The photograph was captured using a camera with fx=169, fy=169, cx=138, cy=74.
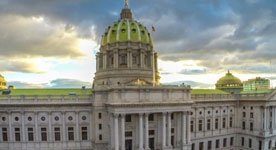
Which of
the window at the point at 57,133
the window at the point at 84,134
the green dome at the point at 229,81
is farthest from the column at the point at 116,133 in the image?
the green dome at the point at 229,81

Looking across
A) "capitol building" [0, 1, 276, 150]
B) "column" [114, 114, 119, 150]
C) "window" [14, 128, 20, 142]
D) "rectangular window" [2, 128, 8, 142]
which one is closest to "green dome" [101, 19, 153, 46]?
"capitol building" [0, 1, 276, 150]

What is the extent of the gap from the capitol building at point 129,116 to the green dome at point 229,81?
17.1 meters

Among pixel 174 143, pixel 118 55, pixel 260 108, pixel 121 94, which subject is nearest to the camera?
pixel 121 94

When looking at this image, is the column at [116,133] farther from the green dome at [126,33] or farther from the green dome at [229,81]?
the green dome at [229,81]

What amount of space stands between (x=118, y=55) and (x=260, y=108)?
46497 mm

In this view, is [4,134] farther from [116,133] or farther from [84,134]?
[116,133]

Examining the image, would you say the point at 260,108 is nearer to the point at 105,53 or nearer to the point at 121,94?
the point at 121,94

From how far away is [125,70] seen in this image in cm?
5253

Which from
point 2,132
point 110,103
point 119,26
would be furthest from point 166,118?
point 2,132

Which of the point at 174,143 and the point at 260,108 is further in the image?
the point at 260,108

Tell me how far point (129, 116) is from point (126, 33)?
28.7 m

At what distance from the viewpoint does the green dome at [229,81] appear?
7088 cm

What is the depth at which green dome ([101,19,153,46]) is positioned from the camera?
5628cm

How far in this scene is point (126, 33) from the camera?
56.5 metres
